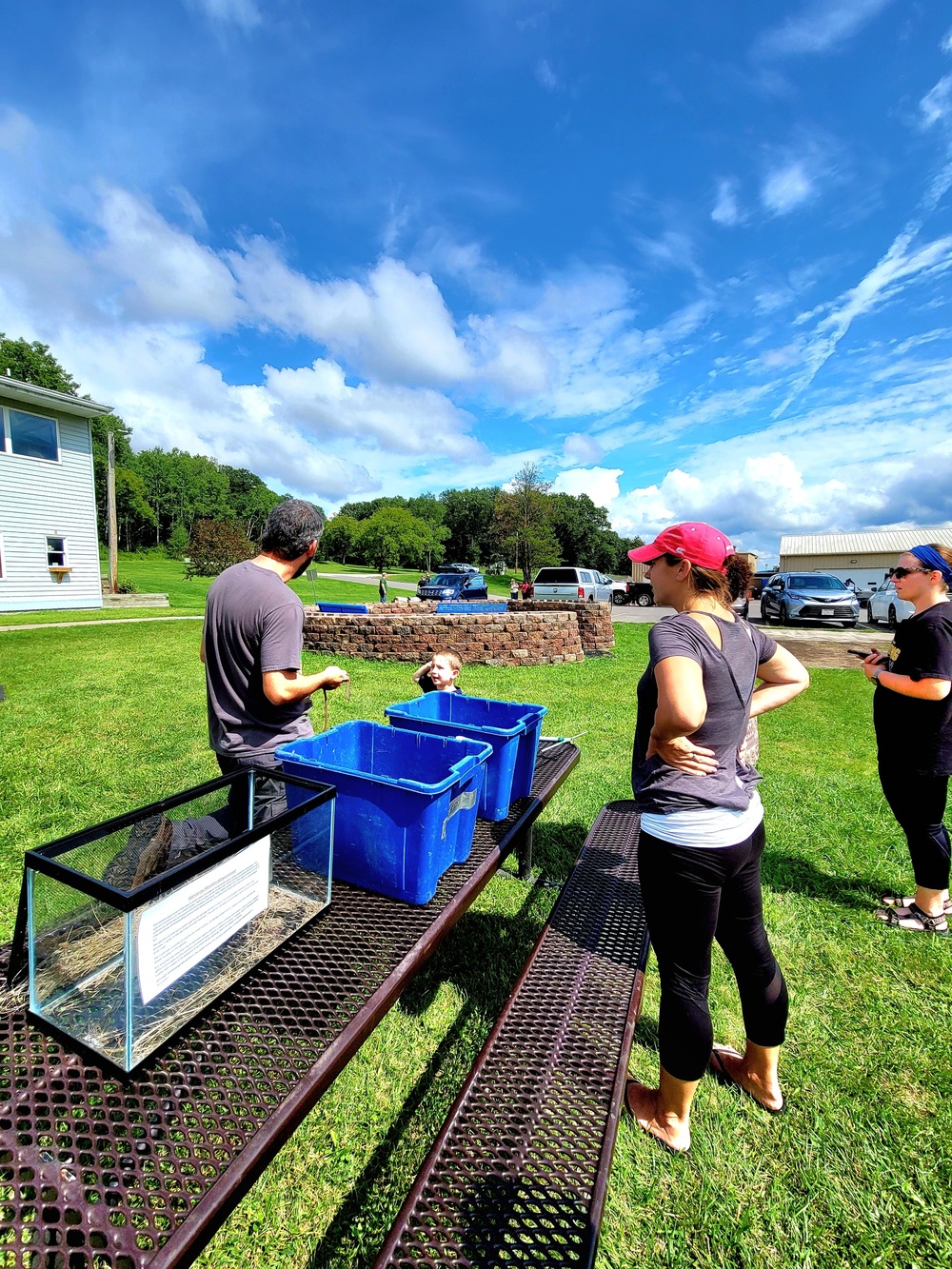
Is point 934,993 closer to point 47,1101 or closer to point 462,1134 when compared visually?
point 462,1134

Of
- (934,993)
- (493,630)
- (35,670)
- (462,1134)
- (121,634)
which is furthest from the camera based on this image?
(121,634)

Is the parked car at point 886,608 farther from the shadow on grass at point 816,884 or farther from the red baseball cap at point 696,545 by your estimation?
the red baseball cap at point 696,545

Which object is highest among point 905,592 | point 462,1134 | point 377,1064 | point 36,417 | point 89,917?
point 36,417

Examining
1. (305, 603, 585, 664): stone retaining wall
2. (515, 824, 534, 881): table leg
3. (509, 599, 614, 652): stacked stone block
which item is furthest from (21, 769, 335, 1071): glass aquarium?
(509, 599, 614, 652): stacked stone block

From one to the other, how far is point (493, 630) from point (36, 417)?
17.1 meters

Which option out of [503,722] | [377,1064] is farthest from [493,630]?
[377,1064]

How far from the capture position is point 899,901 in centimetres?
338

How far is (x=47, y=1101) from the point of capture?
1053mm

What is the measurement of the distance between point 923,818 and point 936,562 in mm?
1322

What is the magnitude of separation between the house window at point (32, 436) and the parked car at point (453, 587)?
1389 cm

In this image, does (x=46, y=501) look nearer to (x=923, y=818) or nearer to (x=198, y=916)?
(x=198, y=916)

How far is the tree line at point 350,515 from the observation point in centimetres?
4053

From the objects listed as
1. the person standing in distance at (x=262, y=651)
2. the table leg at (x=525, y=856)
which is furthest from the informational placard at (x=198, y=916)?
the table leg at (x=525, y=856)

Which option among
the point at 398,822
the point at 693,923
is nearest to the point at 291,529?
the point at 398,822
